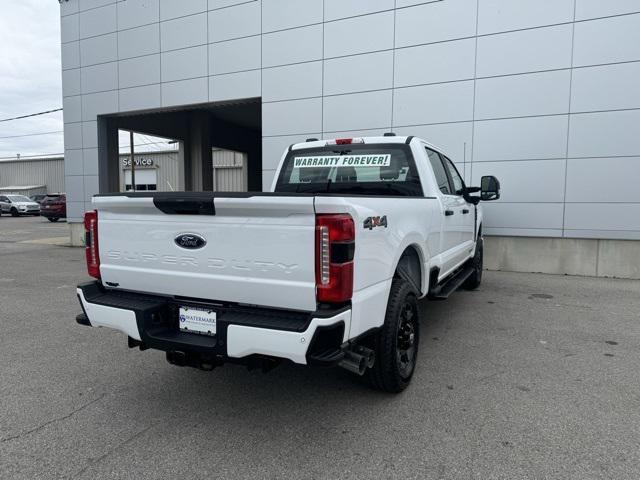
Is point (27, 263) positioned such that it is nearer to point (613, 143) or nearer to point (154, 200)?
point (154, 200)

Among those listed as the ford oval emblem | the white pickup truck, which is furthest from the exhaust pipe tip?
the ford oval emblem

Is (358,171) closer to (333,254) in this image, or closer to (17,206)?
(333,254)

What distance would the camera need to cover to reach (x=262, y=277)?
2771 millimetres

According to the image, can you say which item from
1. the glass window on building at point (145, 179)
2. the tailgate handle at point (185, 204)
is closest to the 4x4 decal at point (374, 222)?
the tailgate handle at point (185, 204)

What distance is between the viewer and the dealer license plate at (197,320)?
2.91 meters

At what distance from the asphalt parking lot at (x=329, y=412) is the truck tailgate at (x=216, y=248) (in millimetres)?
927

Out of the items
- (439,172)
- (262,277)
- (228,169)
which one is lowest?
(262,277)

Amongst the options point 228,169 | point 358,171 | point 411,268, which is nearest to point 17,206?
point 228,169

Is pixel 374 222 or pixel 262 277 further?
pixel 374 222

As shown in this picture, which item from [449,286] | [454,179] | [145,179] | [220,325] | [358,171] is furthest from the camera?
[145,179]

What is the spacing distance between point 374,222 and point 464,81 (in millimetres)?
8098

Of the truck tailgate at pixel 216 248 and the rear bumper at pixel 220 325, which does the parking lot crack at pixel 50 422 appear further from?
the truck tailgate at pixel 216 248

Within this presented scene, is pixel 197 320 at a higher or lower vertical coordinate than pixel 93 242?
lower

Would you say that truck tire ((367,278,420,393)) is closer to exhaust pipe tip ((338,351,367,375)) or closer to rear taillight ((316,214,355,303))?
exhaust pipe tip ((338,351,367,375))
